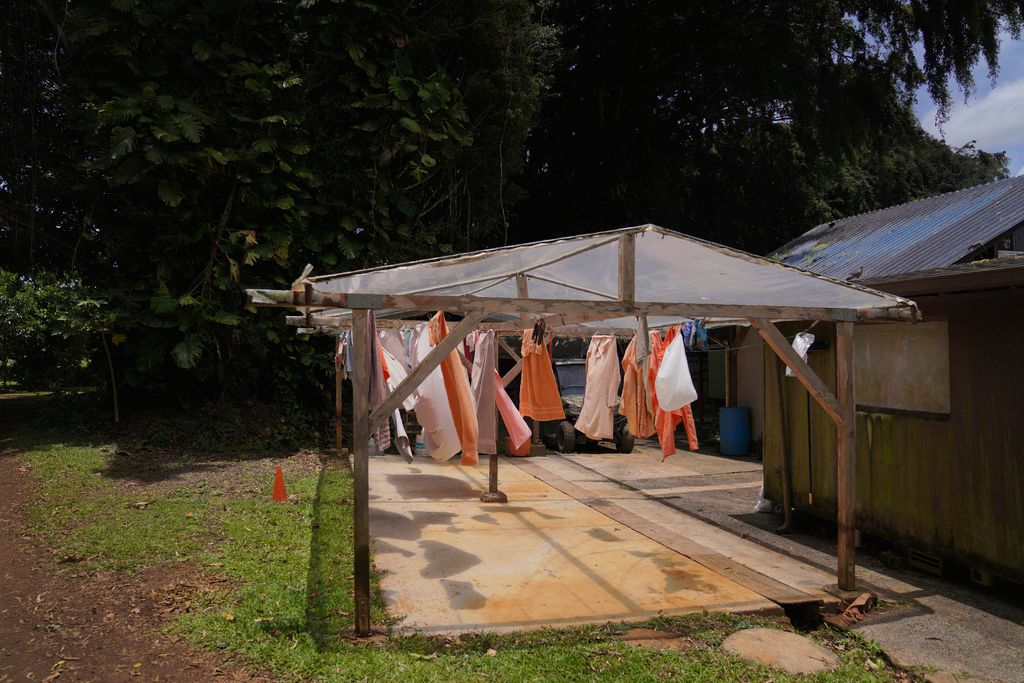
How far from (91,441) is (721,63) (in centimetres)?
1657

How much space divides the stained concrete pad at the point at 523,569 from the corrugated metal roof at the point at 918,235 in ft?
15.4

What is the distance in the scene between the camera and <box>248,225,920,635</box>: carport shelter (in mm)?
4887

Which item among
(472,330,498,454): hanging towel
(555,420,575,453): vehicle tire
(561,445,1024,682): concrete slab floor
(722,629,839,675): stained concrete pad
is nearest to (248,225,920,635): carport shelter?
(561,445,1024,682): concrete slab floor

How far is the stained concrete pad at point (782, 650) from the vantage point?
441cm

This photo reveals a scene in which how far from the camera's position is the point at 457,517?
323 inches

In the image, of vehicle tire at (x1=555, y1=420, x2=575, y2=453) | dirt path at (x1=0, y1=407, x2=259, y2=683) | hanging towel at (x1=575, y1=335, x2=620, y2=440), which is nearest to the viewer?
dirt path at (x1=0, y1=407, x2=259, y2=683)

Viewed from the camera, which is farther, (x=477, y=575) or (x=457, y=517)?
(x=457, y=517)

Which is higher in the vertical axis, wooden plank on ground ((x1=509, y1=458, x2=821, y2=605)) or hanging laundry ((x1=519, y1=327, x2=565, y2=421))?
hanging laundry ((x1=519, y1=327, x2=565, y2=421))

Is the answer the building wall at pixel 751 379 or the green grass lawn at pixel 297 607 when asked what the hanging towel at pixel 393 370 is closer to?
the green grass lawn at pixel 297 607

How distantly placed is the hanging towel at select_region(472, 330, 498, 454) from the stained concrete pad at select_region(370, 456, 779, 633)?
947 millimetres

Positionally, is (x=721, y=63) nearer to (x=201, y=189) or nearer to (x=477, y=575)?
(x=201, y=189)

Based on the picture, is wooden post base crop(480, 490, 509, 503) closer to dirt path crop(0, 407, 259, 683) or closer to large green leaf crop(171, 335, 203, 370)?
dirt path crop(0, 407, 259, 683)

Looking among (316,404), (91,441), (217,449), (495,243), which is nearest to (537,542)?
(217,449)

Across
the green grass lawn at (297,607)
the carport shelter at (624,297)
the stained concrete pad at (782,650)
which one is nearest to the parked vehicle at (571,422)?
the green grass lawn at (297,607)
